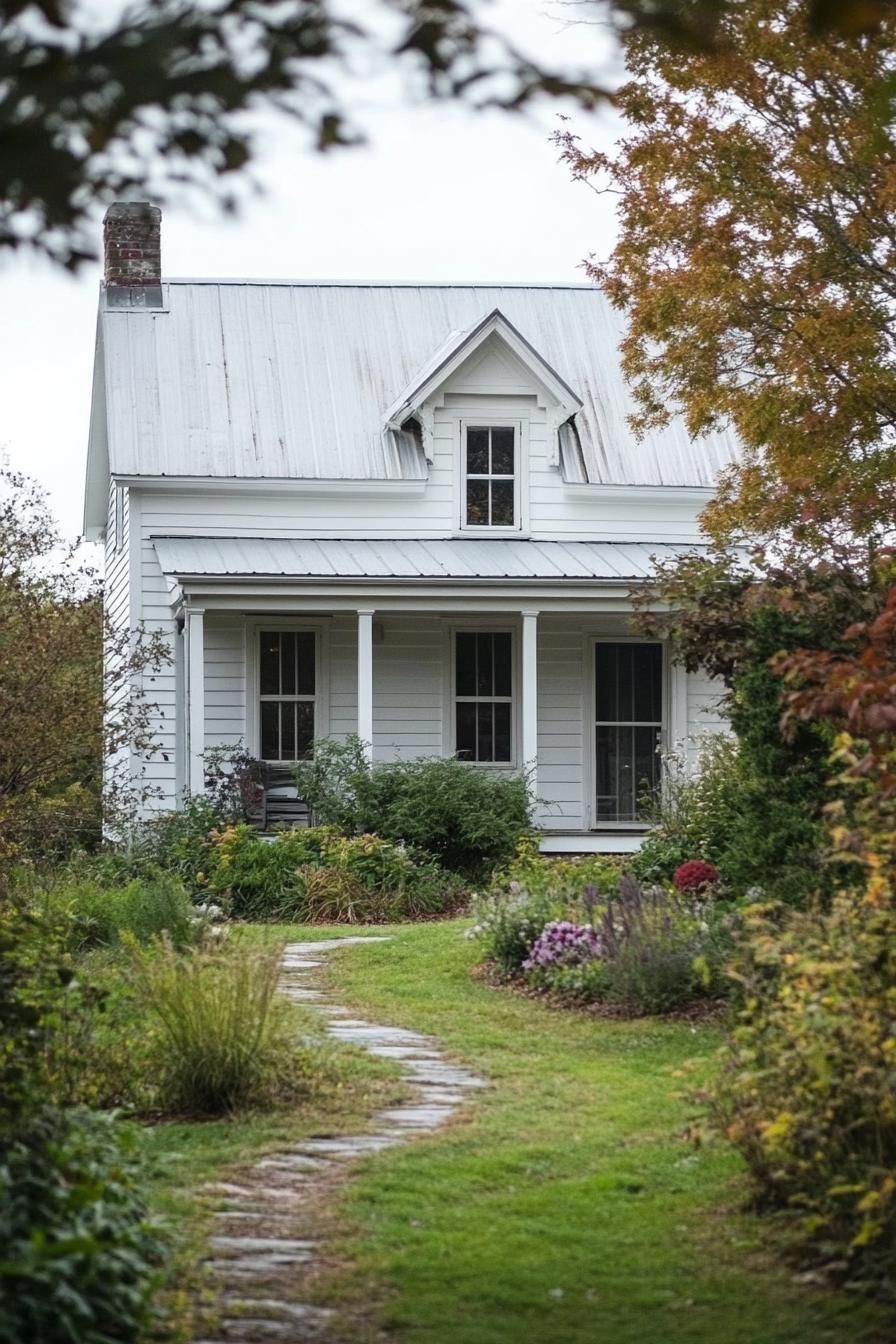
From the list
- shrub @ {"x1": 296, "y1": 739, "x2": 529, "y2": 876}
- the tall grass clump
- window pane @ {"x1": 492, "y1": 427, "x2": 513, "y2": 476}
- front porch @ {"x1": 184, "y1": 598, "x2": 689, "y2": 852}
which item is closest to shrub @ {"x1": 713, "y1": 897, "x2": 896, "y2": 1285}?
the tall grass clump

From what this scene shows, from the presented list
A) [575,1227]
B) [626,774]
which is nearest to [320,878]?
[626,774]

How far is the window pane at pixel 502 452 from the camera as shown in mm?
20641

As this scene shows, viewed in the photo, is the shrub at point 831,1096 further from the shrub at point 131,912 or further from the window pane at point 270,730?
the window pane at point 270,730

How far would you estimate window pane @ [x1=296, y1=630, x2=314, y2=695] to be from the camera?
65.9ft

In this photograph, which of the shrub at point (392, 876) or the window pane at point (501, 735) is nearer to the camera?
the shrub at point (392, 876)

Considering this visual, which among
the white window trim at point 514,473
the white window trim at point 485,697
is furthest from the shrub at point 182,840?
the white window trim at point 514,473

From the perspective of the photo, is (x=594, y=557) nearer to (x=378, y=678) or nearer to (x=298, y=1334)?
(x=378, y=678)

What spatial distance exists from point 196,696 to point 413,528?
141 inches

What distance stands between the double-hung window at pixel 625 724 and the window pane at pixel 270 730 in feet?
12.1

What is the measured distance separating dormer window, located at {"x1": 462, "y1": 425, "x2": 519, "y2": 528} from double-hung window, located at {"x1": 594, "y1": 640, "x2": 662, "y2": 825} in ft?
6.32

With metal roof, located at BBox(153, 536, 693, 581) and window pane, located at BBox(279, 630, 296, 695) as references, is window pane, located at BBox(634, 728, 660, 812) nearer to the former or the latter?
metal roof, located at BBox(153, 536, 693, 581)

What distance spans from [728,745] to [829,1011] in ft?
28.6

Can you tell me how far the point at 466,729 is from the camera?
67.0ft

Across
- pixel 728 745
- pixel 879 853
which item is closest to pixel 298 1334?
pixel 879 853
